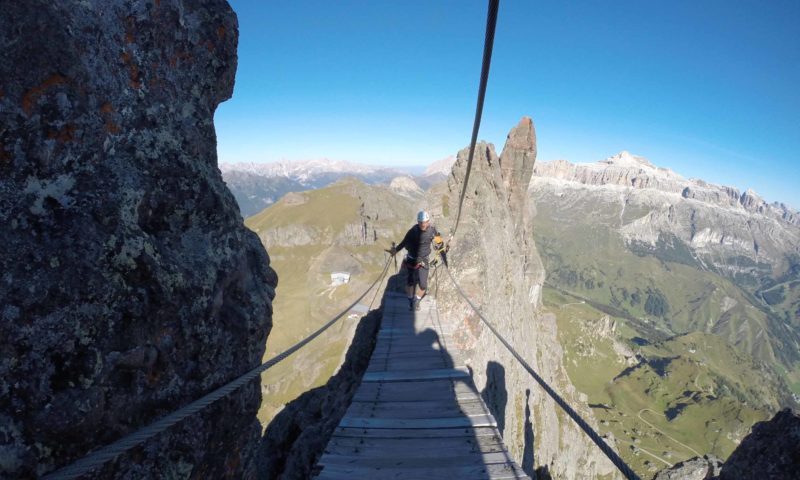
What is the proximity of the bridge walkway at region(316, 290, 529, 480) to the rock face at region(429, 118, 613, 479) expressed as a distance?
6663 mm

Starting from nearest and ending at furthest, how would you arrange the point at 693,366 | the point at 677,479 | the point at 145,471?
the point at 145,471, the point at 677,479, the point at 693,366

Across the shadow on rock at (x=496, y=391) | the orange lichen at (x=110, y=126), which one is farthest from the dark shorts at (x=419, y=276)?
the orange lichen at (x=110, y=126)

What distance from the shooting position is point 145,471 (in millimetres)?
3791

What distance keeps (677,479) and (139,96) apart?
3852 cm

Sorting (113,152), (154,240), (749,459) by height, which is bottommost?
(749,459)

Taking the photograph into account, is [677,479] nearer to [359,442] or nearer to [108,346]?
[359,442]

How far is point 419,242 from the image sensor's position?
44.2ft

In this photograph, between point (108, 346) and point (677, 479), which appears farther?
point (677, 479)

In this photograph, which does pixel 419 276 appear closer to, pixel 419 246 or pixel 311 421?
pixel 419 246

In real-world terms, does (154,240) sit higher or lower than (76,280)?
higher

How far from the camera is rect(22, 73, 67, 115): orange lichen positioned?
339cm

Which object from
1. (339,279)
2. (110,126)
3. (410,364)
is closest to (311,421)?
(410,364)

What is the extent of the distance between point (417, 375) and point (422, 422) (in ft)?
7.61

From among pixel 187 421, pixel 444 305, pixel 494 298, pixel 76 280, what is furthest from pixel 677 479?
pixel 76 280
